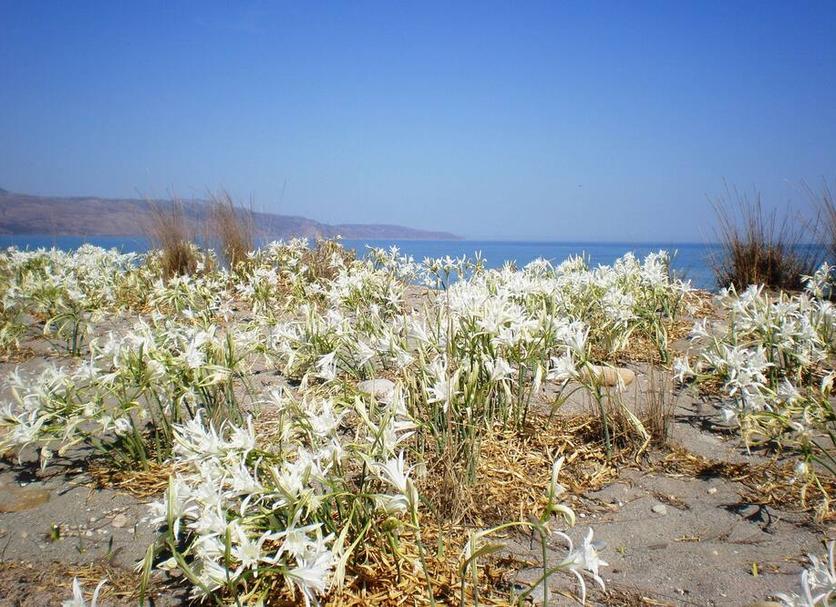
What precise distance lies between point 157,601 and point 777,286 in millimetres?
7769

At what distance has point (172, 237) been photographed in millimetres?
7785

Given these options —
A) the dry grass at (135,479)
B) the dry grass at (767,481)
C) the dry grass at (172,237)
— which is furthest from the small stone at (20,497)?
the dry grass at (172,237)

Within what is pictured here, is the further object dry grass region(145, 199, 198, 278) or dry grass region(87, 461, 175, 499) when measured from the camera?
dry grass region(145, 199, 198, 278)

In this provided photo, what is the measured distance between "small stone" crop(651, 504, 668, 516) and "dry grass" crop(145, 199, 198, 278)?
6.94 meters

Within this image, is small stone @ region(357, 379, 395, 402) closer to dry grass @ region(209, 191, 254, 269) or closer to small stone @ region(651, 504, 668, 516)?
small stone @ region(651, 504, 668, 516)

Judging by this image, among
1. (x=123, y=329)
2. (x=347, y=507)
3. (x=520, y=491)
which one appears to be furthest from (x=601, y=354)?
(x=123, y=329)

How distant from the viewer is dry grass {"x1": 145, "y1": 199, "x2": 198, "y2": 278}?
301 inches

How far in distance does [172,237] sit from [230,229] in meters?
0.87

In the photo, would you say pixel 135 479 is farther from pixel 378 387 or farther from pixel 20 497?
pixel 378 387

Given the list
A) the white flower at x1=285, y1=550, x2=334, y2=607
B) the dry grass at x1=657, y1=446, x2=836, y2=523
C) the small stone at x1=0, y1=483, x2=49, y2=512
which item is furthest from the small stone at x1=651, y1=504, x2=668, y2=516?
the small stone at x1=0, y1=483, x2=49, y2=512

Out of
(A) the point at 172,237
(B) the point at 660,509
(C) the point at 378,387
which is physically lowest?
(B) the point at 660,509

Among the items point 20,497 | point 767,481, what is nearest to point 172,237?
point 20,497

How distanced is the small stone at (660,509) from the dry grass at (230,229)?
7151 millimetres

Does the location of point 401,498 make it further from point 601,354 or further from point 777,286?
point 777,286
